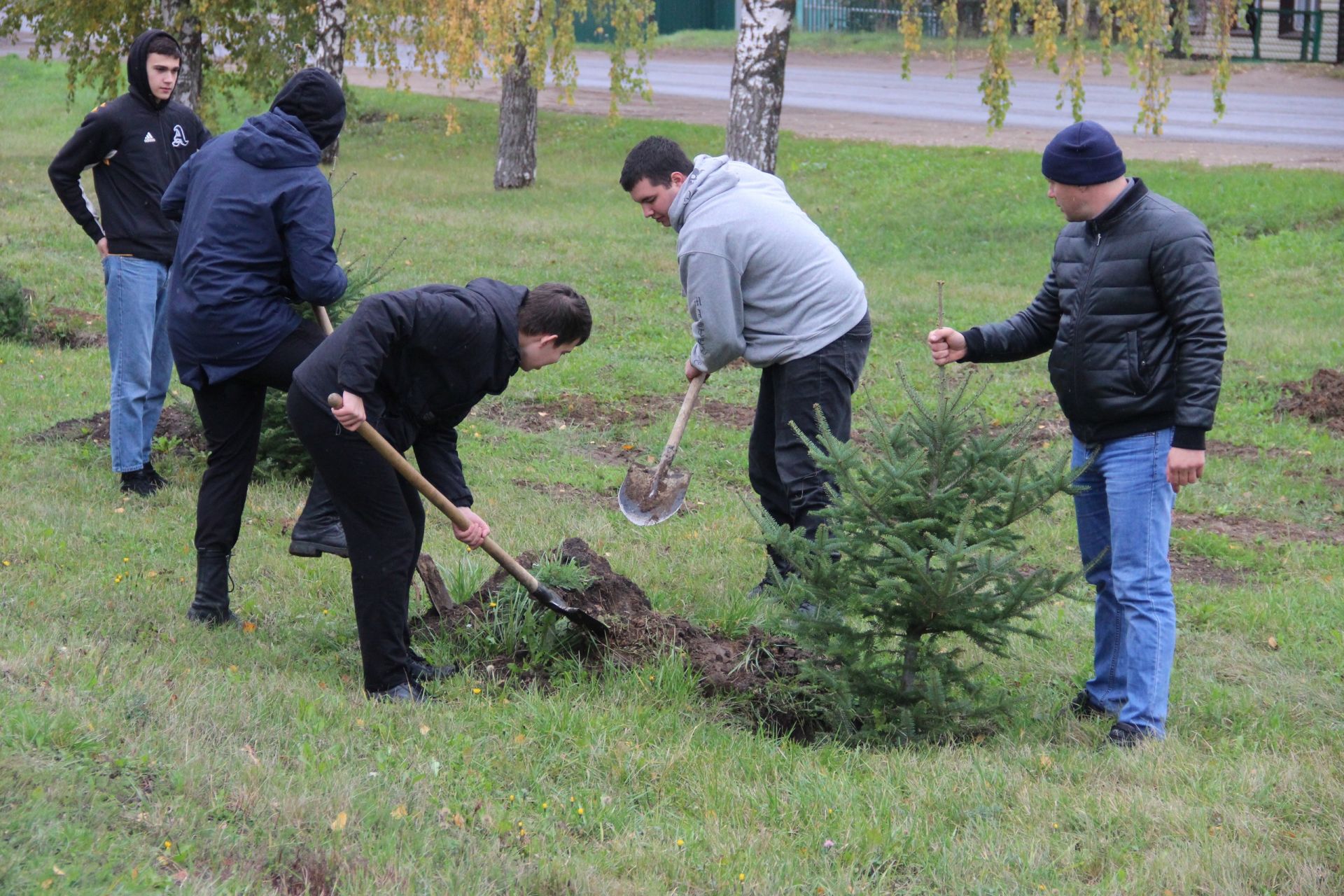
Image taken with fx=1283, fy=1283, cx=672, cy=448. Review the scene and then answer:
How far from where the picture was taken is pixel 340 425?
405 centimetres

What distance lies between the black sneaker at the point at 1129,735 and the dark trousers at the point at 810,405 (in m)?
1.37

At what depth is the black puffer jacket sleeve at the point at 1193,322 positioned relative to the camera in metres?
3.97

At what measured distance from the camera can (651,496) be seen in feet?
18.7

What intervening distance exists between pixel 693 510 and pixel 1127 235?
3.19 metres

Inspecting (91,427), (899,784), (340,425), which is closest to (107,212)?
(91,427)

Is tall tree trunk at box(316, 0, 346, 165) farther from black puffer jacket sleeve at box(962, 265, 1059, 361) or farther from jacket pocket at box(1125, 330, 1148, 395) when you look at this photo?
jacket pocket at box(1125, 330, 1148, 395)

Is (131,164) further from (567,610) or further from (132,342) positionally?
(567,610)

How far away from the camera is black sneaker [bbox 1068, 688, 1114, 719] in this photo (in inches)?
179

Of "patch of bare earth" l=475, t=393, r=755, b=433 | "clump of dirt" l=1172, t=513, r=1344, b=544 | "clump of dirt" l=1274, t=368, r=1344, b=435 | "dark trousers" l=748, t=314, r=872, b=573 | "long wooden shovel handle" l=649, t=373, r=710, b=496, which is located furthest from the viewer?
"clump of dirt" l=1274, t=368, r=1344, b=435

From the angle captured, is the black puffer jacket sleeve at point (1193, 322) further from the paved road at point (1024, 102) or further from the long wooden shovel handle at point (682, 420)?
the paved road at point (1024, 102)

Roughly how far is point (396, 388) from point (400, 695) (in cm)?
102

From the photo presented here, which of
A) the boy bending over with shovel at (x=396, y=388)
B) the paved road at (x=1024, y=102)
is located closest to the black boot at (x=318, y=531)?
the boy bending over with shovel at (x=396, y=388)

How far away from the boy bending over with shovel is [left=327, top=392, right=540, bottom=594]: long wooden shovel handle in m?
0.03

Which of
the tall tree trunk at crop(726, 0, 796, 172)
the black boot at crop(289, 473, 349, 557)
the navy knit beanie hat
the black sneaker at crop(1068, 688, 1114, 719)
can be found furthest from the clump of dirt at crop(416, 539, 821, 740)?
the tall tree trunk at crop(726, 0, 796, 172)
